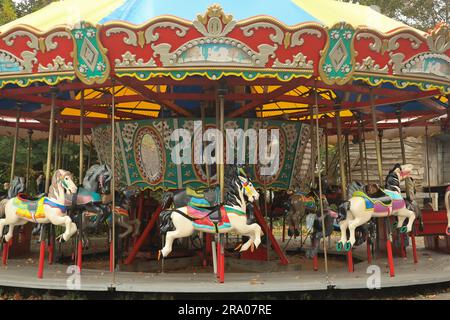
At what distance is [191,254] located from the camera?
10258 mm

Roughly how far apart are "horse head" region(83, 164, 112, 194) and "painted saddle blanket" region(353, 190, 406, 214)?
3.50 m

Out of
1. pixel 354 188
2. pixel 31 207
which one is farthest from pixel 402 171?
pixel 31 207

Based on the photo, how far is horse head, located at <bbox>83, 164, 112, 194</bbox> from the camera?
748cm

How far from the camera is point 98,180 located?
7535mm

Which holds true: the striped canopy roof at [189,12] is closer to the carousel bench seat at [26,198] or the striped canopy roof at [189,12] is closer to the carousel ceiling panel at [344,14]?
the carousel ceiling panel at [344,14]

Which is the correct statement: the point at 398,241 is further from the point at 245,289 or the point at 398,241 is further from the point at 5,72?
the point at 5,72

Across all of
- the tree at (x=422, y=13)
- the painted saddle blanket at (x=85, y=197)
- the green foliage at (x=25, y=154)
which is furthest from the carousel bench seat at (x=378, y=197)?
the tree at (x=422, y=13)

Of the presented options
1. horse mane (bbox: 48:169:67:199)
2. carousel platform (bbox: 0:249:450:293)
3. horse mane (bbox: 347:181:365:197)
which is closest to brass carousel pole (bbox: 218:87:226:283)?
carousel platform (bbox: 0:249:450:293)

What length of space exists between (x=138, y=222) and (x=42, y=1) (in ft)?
62.2

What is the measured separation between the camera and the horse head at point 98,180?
748 cm

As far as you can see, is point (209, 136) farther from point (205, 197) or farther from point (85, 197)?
point (85, 197)

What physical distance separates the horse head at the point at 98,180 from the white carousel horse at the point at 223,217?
1160 millimetres

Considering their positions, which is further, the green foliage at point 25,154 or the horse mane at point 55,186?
the green foliage at point 25,154

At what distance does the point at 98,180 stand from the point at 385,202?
407cm
